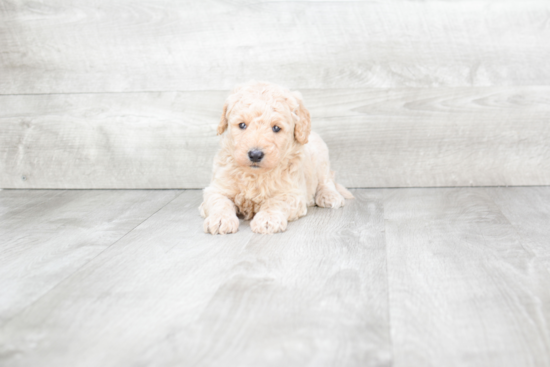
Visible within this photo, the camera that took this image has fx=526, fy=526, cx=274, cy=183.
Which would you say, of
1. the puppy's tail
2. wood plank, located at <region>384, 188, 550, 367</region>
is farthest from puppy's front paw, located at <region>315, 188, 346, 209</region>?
wood plank, located at <region>384, 188, 550, 367</region>

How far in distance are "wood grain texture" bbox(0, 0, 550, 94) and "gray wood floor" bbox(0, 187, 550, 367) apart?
2.79 ft

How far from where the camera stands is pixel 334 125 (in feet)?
9.64

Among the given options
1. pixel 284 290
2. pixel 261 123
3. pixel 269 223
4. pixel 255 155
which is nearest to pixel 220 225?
pixel 269 223

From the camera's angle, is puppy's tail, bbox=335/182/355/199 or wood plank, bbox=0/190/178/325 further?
puppy's tail, bbox=335/182/355/199

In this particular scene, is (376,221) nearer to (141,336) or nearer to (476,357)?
(476,357)

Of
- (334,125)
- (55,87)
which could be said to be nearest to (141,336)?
(334,125)

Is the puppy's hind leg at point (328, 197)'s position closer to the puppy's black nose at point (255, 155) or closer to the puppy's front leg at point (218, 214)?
the puppy's front leg at point (218, 214)

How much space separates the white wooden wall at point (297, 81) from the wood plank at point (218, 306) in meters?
1.02

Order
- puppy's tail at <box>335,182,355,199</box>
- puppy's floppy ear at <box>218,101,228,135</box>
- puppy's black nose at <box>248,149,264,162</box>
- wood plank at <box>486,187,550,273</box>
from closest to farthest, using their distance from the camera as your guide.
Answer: wood plank at <box>486,187,550,273</box> < puppy's black nose at <box>248,149,264,162</box> < puppy's floppy ear at <box>218,101,228,135</box> < puppy's tail at <box>335,182,355,199</box>

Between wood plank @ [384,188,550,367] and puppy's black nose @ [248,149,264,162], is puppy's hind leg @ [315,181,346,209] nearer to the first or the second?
wood plank @ [384,188,550,367]

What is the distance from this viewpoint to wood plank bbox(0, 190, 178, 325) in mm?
1595

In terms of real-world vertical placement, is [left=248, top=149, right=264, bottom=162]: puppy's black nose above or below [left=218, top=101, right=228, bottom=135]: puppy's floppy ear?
below

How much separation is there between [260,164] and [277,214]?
222 mm

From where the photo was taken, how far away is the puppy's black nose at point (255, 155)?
2.02 meters
